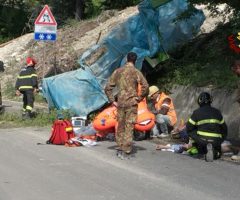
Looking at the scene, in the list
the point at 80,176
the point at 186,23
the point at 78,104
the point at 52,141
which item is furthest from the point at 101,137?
the point at 186,23

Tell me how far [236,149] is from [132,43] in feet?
20.2

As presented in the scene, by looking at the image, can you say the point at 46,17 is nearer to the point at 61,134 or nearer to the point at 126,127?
the point at 61,134

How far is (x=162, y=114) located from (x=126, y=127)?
2.86 metres

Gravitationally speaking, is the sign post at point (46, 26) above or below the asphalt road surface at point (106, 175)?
above

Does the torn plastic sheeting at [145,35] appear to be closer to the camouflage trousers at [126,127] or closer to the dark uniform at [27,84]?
the dark uniform at [27,84]

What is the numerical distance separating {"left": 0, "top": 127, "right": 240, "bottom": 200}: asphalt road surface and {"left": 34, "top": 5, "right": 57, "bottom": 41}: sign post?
5.64 m

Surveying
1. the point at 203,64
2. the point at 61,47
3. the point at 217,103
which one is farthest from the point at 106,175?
the point at 61,47

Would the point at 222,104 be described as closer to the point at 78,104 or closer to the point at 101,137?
the point at 101,137

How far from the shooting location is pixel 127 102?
10828mm

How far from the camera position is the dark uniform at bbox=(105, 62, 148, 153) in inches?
423

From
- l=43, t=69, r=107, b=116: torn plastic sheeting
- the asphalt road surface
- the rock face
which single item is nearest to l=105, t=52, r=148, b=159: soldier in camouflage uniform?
the asphalt road surface

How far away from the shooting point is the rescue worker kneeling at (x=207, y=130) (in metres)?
10.4

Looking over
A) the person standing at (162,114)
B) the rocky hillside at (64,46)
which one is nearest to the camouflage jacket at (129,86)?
the person standing at (162,114)

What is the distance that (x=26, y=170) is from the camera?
948 cm
